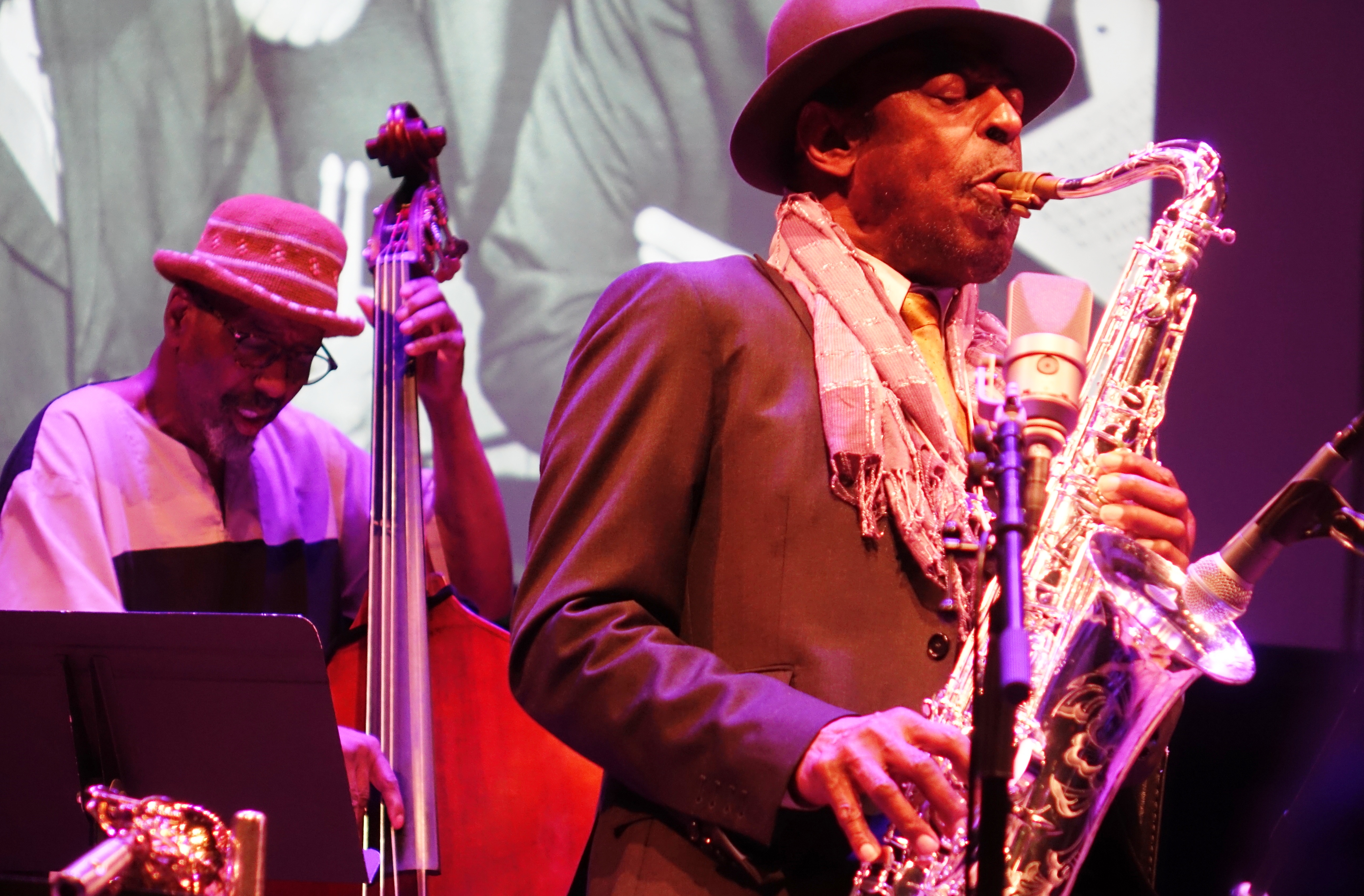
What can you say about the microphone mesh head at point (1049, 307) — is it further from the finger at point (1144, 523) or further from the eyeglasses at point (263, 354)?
the eyeglasses at point (263, 354)

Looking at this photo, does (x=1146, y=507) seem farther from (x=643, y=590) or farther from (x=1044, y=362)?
(x=643, y=590)

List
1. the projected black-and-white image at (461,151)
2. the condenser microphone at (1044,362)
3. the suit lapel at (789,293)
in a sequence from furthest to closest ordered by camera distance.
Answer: the projected black-and-white image at (461,151) < the suit lapel at (789,293) < the condenser microphone at (1044,362)

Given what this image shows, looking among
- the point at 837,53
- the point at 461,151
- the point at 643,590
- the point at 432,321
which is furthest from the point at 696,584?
the point at 461,151

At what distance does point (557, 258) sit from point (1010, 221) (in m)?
1.63

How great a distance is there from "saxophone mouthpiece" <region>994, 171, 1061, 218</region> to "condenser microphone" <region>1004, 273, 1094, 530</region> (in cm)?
15

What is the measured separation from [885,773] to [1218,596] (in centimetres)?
59

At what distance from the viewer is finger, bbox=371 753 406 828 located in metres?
2.19

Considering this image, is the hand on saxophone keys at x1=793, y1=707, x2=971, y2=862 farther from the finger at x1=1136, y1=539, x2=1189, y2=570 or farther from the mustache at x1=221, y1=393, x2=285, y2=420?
the mustache at x1=221, y1=393, x2=285, y2=420

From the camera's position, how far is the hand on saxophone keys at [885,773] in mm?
1395

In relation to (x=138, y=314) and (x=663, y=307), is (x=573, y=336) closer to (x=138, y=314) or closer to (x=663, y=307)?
(x=138, y=314)

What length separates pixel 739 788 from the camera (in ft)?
4.93

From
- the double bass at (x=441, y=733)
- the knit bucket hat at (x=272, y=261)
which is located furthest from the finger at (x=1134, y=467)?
A: the knit bucket hat at (x=272, y=261)

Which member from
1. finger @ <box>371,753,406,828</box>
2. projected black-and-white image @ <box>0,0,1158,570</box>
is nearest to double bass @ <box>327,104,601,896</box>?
finger @ <box>371,753,406,828</box>

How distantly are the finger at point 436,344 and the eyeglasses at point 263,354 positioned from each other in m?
0.39
